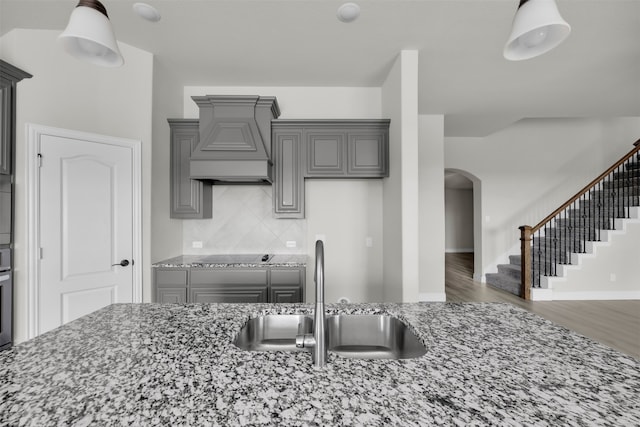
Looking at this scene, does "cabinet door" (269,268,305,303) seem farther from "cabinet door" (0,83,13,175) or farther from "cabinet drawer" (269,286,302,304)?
"cabinet door" (0,83,13,175)

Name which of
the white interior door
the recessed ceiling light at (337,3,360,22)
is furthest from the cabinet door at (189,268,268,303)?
the recessed ceiling light at (337,3,360,22)

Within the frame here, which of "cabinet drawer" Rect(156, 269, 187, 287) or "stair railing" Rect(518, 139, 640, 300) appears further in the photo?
"stair railing" Rect(518, 139, 640, 300)

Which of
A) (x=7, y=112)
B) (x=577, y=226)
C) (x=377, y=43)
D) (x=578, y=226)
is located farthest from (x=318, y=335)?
(x=577, y=226)

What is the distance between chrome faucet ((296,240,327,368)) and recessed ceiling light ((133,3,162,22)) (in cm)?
248

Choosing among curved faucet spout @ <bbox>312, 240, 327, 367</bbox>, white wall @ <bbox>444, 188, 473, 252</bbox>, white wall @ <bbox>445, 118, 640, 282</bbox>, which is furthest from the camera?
white wall @ <bbox>444, 188, 473, 252</bbox>

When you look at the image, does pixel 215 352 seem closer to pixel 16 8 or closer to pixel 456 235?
pixel 16 8

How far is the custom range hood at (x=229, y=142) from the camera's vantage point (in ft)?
9.52

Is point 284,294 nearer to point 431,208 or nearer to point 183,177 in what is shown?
point 183,177

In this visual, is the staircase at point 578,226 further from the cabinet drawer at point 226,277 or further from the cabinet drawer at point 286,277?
the cabinet drawer at point 226,277

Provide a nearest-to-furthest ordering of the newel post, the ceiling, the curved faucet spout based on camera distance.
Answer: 1. the curved faucet spout
2. the ceiling
3. the newel post

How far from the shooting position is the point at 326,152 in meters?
3.19

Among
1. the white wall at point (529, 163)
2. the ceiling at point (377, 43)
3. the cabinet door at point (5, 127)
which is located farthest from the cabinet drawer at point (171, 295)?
the white wall at point (529, 163)

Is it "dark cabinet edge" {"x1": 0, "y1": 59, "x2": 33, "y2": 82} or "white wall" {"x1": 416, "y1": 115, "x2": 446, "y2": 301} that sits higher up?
"dark cabinet edge" {"x1": 0, "y1": 59, "x2": 33, "y2": 82}

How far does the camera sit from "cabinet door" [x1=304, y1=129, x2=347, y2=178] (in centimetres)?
318
